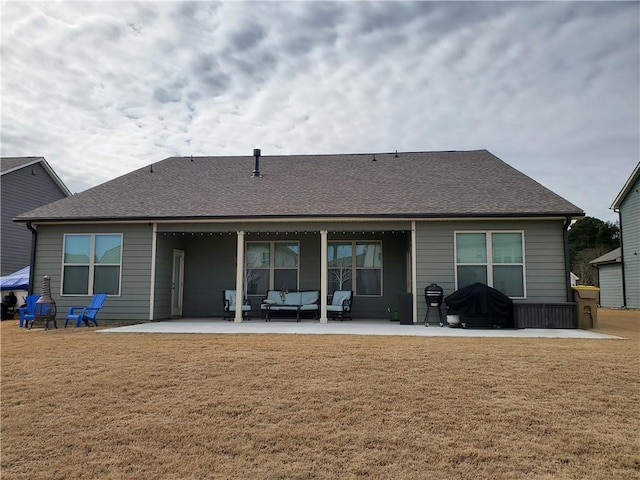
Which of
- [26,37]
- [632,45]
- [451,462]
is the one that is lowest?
[451,462]

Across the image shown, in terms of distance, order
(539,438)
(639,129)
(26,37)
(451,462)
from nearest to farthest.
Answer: (451,462), (539,438), (26,37), (639,129)

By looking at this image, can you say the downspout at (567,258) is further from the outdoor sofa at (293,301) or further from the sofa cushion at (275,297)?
the sofa cushion at (275,297)

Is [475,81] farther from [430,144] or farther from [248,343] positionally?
[248,343]

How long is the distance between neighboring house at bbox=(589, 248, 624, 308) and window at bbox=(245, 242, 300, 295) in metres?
16.8

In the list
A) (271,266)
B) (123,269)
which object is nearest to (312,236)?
(271,266)

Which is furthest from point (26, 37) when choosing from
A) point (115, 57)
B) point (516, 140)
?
point (516, 140)

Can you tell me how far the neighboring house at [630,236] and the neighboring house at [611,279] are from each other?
2.94ft

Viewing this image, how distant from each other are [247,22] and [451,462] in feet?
28.6

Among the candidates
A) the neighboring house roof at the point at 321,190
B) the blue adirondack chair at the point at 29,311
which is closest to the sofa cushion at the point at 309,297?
the neighboring house roof at the point at 321,190

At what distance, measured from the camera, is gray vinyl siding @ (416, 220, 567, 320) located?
10883 mm

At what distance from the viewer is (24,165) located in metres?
19.3

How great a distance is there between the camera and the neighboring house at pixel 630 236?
20.1 meters

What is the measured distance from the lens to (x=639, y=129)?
16.1m

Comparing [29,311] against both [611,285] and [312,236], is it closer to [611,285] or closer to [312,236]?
[312,236]
